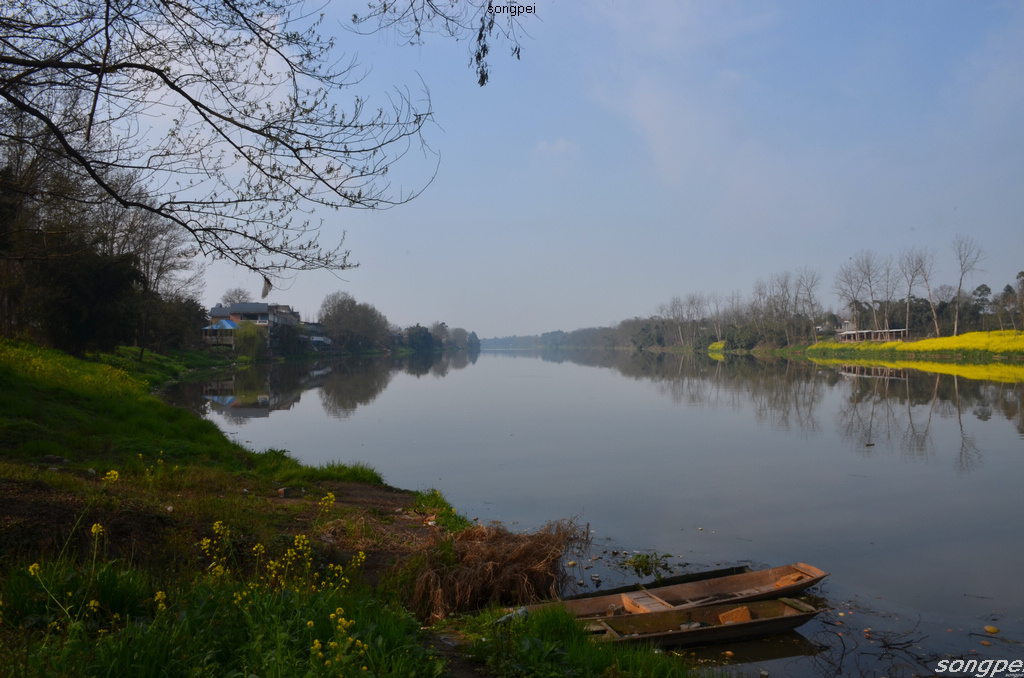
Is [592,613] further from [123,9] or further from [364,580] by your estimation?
[123,9]

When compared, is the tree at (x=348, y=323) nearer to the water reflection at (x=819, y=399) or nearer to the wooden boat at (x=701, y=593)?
the water reflection at (x=819, y=399)

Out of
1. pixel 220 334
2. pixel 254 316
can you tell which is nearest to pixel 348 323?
pixel 254 316

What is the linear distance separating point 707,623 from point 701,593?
682 millimetres

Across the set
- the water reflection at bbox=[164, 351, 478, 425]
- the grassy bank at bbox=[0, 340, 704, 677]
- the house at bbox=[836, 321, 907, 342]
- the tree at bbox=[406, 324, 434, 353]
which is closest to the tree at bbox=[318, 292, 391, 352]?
the tree at bbox=[406, 324, 434, 353]

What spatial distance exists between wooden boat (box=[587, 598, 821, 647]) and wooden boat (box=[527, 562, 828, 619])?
90 millimetres

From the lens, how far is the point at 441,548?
7934mm

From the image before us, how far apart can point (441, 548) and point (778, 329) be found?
9534 centimetres

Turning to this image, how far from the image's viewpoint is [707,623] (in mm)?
6793

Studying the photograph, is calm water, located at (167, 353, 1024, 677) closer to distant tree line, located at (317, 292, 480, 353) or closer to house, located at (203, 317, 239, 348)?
house, located at (203, 317, 239, 348)

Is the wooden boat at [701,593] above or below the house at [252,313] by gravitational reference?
below

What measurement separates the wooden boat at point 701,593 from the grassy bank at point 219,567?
1027 millimetres

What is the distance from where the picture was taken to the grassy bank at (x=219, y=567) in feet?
11.5

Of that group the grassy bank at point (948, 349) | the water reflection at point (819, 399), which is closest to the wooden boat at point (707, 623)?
the water reflection at point (819, 399)

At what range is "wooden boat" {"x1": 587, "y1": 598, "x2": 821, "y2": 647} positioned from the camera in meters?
6.19
